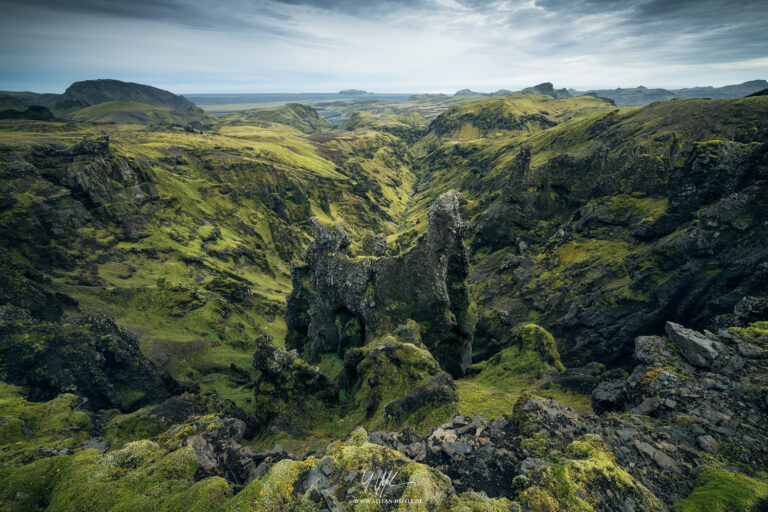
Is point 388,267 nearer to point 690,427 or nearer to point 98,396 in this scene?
point 690,427

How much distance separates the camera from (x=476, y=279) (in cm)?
7100

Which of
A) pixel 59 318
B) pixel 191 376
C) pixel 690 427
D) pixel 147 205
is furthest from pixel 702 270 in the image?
pixel 147 205

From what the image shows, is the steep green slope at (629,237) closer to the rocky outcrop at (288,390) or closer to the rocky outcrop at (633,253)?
the rocky outcrop at (633,253)

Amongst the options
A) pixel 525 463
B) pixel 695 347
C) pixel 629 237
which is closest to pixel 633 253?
pixel 629 237

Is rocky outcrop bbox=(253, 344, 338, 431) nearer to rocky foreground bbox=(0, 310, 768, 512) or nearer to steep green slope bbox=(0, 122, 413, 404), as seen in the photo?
rocky foreground bbox=(0, 310, 768, 512)

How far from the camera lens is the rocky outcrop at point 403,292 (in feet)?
124

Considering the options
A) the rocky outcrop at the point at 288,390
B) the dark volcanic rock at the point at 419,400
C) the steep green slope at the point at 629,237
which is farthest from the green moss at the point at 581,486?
the steep green slope at the point at 629,237

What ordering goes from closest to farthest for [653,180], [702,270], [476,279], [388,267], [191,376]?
[702,270], [388,267], [191,376], [653,180], [476,279]

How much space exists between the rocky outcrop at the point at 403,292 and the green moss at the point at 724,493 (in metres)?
26.7

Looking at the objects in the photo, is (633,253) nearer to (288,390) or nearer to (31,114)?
(288,390)

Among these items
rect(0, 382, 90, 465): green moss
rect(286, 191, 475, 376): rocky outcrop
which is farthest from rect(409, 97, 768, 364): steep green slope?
rect(0, 382, 90, 465): green moss

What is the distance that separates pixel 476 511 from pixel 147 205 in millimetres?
107832
